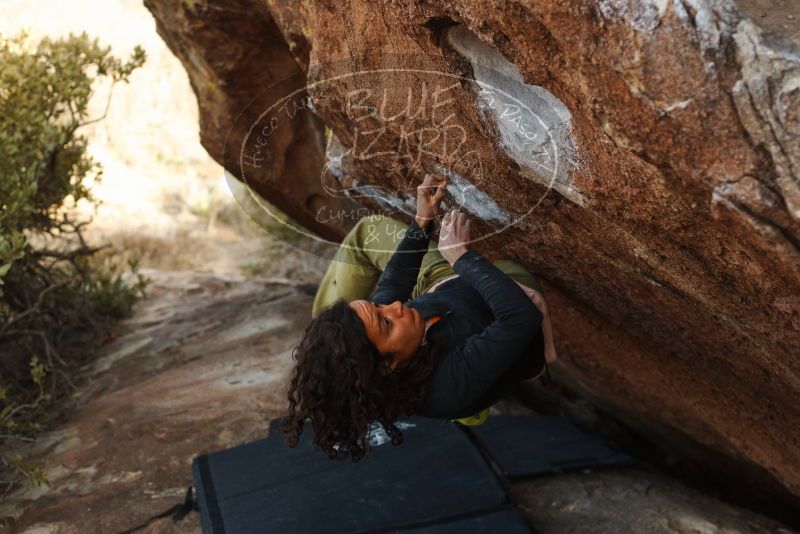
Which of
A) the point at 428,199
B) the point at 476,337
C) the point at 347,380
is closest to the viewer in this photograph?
the point at 347,380

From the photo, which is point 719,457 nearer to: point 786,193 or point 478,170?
point 478,170

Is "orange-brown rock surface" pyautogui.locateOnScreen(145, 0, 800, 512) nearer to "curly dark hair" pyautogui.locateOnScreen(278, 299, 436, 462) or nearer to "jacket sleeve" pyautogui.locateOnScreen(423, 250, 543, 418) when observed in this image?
"jacket sleeve" pyautogui.locateOnScreen(423, 250, 543, 418)

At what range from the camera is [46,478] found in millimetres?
3527

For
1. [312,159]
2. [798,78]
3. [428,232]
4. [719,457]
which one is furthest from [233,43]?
[719,457]

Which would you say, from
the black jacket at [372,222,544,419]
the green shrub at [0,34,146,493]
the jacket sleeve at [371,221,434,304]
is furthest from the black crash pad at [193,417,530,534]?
the green shrub at [0,34,146,493]

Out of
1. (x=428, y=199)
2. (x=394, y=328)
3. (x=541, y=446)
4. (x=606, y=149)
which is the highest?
(x=606, y=149)

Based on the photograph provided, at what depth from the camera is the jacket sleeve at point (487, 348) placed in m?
2.31

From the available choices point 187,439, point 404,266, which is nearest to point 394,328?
point 404,266

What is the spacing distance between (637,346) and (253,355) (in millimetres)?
2311

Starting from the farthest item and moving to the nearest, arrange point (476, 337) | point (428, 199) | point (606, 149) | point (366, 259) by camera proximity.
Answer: point (366, 259)
point (428, 199)
point (476, 337)
point (606, 149)

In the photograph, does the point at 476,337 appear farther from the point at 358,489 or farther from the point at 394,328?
the point at 358,489

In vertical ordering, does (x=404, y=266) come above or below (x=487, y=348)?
above

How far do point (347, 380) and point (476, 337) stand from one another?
16.0 inches

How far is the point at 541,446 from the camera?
12.3ft
